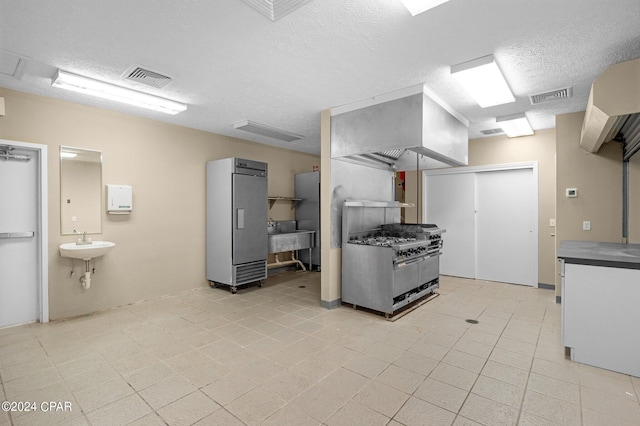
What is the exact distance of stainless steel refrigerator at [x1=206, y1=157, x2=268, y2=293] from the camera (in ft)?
16.7

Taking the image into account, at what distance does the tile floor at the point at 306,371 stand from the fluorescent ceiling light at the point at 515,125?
2.80 m

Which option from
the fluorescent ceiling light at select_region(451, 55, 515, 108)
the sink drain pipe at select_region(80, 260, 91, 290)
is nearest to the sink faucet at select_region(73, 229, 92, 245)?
the sink drain pipe at select_region(80, 260, 91, 290)

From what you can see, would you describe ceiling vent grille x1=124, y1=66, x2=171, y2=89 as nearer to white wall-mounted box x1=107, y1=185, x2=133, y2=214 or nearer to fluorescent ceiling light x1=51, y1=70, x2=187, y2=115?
fluorescent ceiling light x1=51, y1=70, x2=187, y2=115

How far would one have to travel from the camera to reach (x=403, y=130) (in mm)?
3660

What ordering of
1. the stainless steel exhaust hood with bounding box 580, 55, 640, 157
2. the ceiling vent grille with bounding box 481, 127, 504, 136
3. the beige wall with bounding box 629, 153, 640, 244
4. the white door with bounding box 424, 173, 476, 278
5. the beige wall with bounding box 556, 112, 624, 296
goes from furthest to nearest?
the white door with bounding box 424, 173, 476, 278, the ceiling vent grille with bounding box 481, 127, 504, 136, the beige wall with bounding box 556, 112, 624, 296, the beige wall with bounding box 629, 153, 640, 244, the stainless steel exhaust hood with bounding box 580, 55, 640, 157

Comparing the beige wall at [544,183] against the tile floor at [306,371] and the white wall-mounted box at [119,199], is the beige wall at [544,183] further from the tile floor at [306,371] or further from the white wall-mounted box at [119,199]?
the white wall-mounted box at [119,199]

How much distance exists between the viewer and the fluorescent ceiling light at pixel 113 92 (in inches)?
126

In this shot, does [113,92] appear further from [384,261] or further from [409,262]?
[409,262]

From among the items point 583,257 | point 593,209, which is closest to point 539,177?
point 593,209

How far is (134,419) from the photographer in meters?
2.03

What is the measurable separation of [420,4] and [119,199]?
14.6 feet

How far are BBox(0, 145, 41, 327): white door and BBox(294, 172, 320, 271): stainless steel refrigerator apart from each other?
458cm

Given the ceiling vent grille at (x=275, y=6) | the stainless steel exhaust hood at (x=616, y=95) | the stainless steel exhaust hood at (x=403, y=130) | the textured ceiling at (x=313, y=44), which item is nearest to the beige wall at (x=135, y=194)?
the textured ceiling at (x=313, y=44)

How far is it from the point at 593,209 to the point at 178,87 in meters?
5.78
